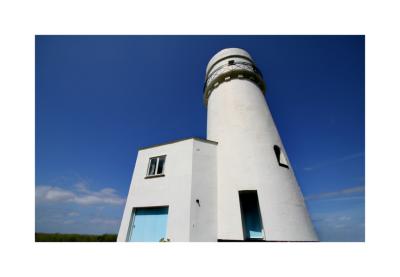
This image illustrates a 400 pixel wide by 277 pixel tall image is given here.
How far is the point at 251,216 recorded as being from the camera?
773cm

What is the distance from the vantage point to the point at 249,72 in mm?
10844

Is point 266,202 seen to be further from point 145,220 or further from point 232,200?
point 145,220

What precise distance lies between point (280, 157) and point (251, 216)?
312 cm

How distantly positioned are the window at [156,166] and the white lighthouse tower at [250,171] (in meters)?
2.81

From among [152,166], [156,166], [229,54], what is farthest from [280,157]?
[229,54]

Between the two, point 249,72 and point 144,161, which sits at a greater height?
point 249,72

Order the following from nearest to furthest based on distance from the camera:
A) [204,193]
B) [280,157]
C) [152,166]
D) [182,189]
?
1. [182,189]
2. [204,193]
3. [280,157]
4. [152,166]

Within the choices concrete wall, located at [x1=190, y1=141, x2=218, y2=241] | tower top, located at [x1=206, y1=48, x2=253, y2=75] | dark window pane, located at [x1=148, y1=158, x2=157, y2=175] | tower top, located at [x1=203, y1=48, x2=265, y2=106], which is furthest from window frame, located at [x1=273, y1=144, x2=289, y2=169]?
tower top, located at [x1=206, y1=48, x2=253, y2=75]

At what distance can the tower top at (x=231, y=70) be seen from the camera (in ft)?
35.5

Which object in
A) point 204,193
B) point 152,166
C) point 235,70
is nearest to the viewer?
point 204,193

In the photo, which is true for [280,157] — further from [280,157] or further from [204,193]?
[204,193]

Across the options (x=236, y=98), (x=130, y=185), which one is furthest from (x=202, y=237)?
(x=236, y=98)

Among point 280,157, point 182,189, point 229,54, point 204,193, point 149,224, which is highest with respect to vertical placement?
point 229,54

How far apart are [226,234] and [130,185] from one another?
5.18 metres
